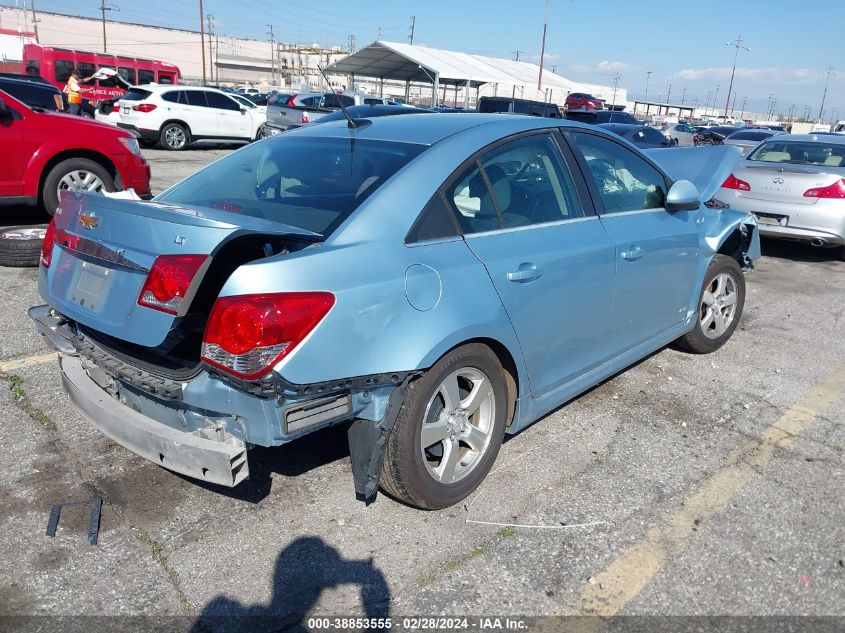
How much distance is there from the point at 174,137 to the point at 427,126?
16.6 meters

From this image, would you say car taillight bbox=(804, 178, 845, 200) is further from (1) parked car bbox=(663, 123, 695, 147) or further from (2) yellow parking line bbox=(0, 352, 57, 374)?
(1) parked car bbox=(663, 123, 695, 147)

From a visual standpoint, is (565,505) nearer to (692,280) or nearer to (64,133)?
(692,280)

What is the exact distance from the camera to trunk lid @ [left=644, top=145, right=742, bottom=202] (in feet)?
16.2

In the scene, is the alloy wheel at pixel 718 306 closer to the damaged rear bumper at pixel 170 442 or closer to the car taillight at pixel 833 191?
the damaged rear bumper at pixel 170 442

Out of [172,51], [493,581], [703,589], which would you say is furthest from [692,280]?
[172,51]

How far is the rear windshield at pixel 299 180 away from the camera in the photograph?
2.87m

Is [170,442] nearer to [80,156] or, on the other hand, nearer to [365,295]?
[365,295]

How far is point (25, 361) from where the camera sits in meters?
4.38

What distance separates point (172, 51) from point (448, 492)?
333 feet

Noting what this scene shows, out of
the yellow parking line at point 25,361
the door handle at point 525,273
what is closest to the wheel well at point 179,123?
the yellow parking line at point 25,361

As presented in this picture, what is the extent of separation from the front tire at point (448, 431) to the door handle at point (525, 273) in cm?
34

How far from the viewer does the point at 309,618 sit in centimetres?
238

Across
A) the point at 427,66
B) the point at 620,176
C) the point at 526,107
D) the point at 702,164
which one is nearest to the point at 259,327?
the point at 620,176

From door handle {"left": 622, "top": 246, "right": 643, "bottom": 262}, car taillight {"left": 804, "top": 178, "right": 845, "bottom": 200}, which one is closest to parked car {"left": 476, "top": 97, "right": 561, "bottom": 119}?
car taillight {"left": 804, "top": 178, "right": 845, "bottom": 200}
